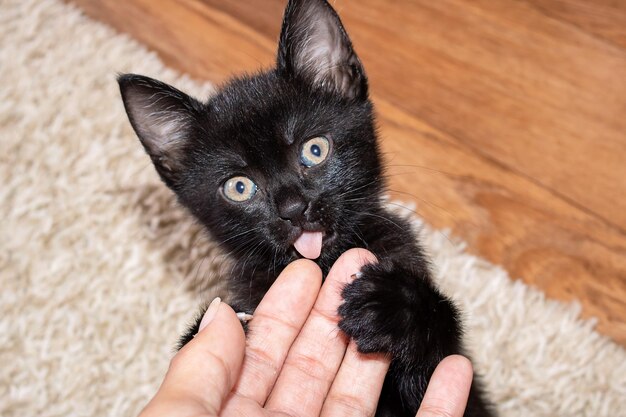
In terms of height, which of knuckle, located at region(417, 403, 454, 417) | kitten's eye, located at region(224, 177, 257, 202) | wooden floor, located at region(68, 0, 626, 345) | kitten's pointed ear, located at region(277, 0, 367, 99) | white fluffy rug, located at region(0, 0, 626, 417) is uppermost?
kitten's pointed ear, located at region(277, 0, 367, 99)

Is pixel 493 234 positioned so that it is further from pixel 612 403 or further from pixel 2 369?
pixel 2 369

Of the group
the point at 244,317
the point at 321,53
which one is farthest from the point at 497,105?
the point at 244,317

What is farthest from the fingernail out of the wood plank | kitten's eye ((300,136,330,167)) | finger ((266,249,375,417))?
the wood plank

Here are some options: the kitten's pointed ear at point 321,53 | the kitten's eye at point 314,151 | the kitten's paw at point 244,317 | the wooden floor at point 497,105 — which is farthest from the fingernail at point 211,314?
the wooden floor at point 497,105

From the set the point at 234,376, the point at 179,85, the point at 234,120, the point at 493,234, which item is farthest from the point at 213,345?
the point at 179,85

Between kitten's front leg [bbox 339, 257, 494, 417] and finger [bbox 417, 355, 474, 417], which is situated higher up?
kitten's front leg [bbox 339, 257, 494, 417]

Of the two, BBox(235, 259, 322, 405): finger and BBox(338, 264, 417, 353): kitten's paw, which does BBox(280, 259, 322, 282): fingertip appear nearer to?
BBox(235, 259, 322, 405): finger

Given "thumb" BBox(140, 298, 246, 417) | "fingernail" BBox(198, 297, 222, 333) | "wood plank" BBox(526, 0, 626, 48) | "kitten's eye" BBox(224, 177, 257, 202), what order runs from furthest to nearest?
1. "wood plank" BBox(526, 0, 626, 48)
2. "kitten's eye" BBox(224, 177, 257, 202)
3. "fingernail" BBox(198, 297, 222, 333)
4. "thumb" BBox(140, 298, 246, 417)
